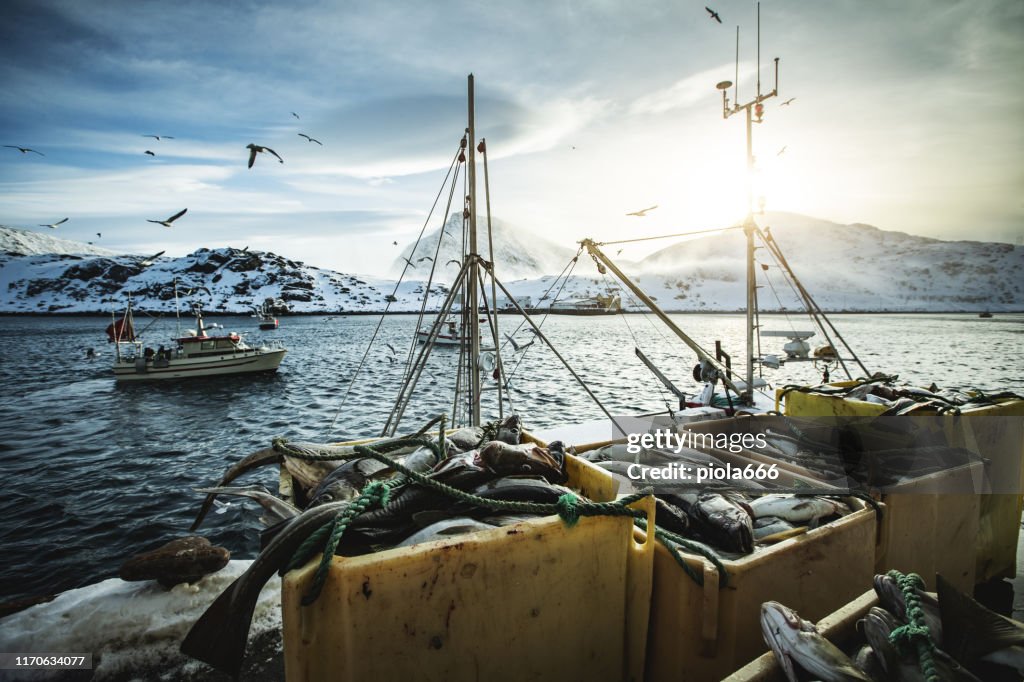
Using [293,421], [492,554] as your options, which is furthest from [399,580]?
[293,421]

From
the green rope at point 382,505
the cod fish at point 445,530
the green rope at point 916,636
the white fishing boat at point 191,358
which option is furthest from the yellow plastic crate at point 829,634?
the white fishing boat at point 191,358

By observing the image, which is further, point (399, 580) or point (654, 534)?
point (654, 534)

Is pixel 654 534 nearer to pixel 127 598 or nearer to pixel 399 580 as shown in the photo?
pixel 399 580

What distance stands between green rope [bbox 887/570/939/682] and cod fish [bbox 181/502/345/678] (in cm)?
266

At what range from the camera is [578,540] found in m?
2.33

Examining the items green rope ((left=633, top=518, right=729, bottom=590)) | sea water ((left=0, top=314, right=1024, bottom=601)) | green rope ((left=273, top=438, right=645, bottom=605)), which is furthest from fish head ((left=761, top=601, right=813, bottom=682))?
sea water ((left=0, top=314, right=1024, bottom=601))

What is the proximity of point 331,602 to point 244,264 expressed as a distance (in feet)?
687

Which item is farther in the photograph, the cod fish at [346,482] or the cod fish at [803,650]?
the cod fish at [346,482]

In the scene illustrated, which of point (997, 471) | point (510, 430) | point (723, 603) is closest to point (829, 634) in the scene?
point (723, 603)

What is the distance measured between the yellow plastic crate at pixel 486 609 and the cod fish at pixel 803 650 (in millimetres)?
688

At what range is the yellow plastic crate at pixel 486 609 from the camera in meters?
1.83

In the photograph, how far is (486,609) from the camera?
2127 mm

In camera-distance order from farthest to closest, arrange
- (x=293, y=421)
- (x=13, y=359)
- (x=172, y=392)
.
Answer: (x=13, y=359) < (x=172, y=392) < (x=293, y=421)

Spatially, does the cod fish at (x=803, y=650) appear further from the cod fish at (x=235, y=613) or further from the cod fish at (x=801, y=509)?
the cod fish at (x=235, y=613)
